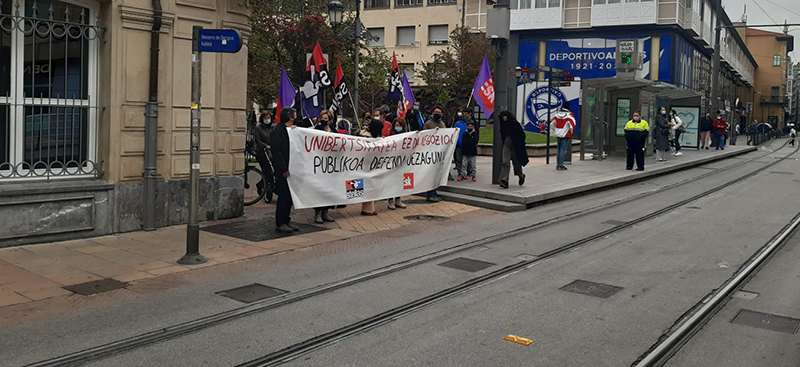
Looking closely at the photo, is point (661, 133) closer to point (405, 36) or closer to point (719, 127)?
point (719, 127)

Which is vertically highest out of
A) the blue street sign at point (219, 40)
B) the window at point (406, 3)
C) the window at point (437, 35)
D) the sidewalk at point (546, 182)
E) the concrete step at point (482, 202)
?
the window at point (406, 3)

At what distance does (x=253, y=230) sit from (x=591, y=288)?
544cm

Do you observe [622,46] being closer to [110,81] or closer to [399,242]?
[399,242]

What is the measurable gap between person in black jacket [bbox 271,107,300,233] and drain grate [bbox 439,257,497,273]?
9.97 ft

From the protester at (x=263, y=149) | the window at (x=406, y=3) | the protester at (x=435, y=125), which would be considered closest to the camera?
the protester at (x=263, y=149)

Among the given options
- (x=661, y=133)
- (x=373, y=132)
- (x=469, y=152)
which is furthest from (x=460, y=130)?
(x=661, y=133)

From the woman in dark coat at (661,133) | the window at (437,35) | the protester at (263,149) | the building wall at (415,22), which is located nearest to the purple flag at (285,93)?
the protester at (263,149)

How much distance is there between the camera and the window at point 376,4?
2109 inches

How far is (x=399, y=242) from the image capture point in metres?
10.0

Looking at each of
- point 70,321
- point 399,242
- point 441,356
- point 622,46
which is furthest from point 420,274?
point 622,46

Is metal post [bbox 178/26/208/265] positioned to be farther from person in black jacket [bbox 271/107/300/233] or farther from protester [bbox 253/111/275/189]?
protester [bbox 253/111/275/189]

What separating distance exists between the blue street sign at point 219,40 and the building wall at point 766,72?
105193 mm

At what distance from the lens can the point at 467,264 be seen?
8.57 meters

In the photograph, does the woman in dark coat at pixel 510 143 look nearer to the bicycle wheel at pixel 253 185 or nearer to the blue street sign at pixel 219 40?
the bicycle wheel at pixel 253 185
